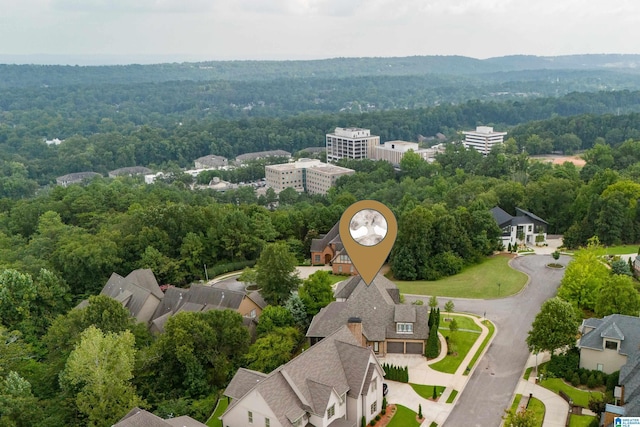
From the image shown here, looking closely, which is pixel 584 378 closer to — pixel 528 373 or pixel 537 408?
pixel 528 373

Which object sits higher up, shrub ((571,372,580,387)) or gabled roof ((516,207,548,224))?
gabled roof ((516,207,548,224))

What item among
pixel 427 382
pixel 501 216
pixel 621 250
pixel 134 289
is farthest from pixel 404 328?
pixel 621 250

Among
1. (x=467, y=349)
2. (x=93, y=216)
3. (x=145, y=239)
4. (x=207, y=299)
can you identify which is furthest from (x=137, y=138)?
(x=467, y=349)

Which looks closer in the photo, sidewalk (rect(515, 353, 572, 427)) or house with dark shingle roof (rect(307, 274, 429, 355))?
sidewalk (rect(515, 353, 572, 427))

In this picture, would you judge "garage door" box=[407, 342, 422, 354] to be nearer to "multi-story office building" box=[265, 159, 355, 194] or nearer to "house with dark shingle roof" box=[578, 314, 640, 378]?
"house with dark shingle roof" box=[578, 314, 640, 378]

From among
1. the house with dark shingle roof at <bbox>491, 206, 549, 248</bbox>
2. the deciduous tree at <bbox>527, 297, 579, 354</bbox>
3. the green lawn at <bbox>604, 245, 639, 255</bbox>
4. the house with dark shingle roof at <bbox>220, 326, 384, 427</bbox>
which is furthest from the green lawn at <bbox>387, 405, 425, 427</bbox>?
the house with dark shingle roof at <bbox>491, 206, 549, 248</bbox>
